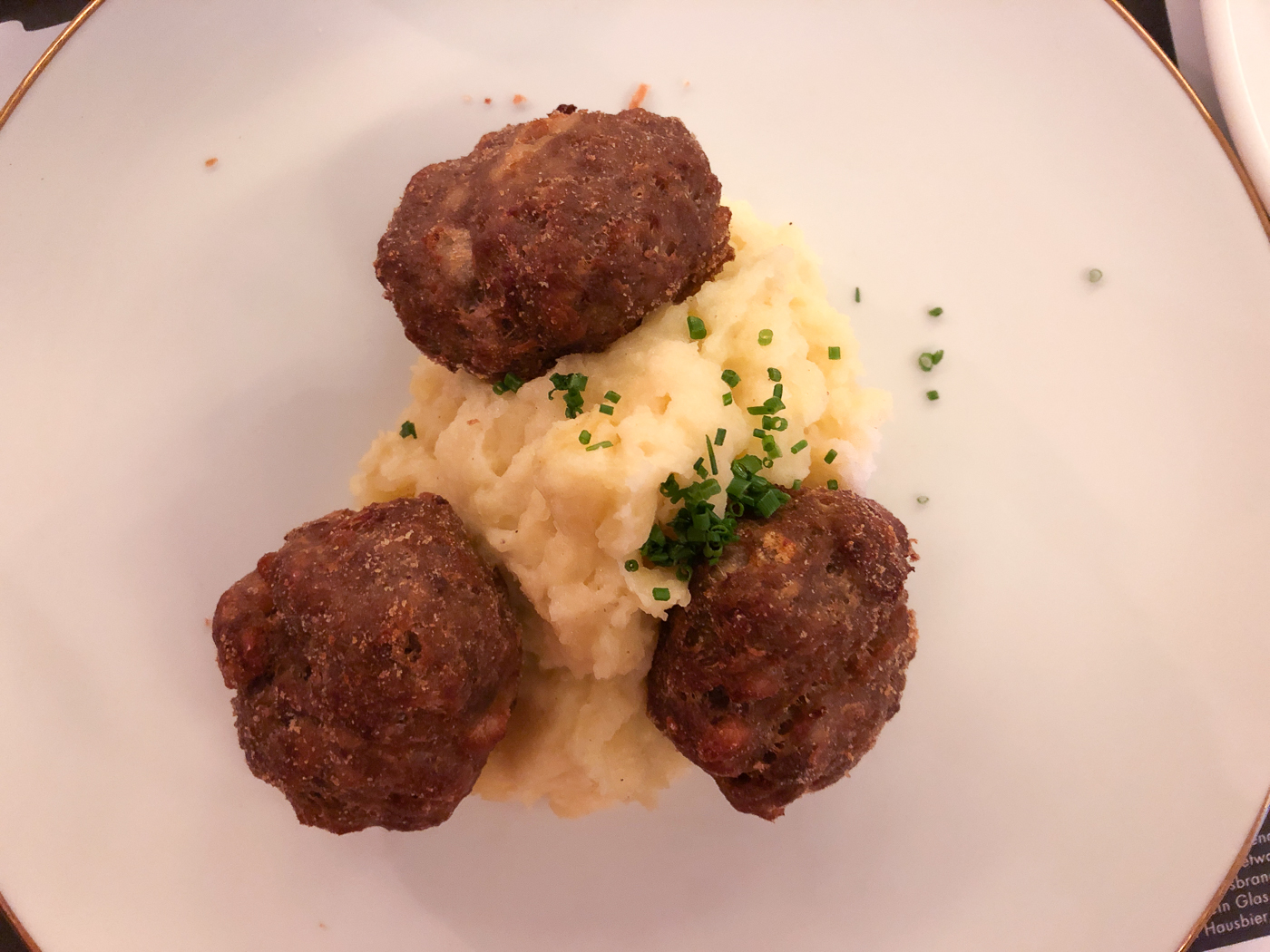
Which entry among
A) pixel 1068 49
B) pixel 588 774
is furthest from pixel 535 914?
pixel 1068 49

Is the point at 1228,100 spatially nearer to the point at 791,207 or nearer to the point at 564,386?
the point at 791,207

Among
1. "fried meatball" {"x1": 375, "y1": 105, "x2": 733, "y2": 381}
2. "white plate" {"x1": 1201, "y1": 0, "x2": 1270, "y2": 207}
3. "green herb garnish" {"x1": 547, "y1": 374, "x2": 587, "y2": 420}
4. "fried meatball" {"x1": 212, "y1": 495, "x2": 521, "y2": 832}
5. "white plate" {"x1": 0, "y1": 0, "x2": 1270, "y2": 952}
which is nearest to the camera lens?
"fried meatball" {"x1": 212, "y1": 495, "x2": 521, "y2": 832}

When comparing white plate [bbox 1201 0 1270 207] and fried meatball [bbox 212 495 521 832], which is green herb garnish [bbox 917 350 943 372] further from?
fried meatball [bbox 212 495 521 832]

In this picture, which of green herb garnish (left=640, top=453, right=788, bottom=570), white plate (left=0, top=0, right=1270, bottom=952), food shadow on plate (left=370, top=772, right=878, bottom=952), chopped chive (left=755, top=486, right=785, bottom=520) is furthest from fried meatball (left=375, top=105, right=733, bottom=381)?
food shadow on plate (left=370, top=772, right=878, bottom=952)

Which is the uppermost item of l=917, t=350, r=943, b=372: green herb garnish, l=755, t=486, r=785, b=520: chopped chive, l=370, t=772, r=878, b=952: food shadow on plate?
l=755, t=486, r=785, b=520: chopped chive

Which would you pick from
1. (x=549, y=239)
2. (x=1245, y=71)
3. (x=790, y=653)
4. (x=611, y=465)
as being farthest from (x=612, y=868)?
(x=1245, y=71)

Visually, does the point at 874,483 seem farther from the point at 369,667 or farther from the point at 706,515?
the point at 369,667
